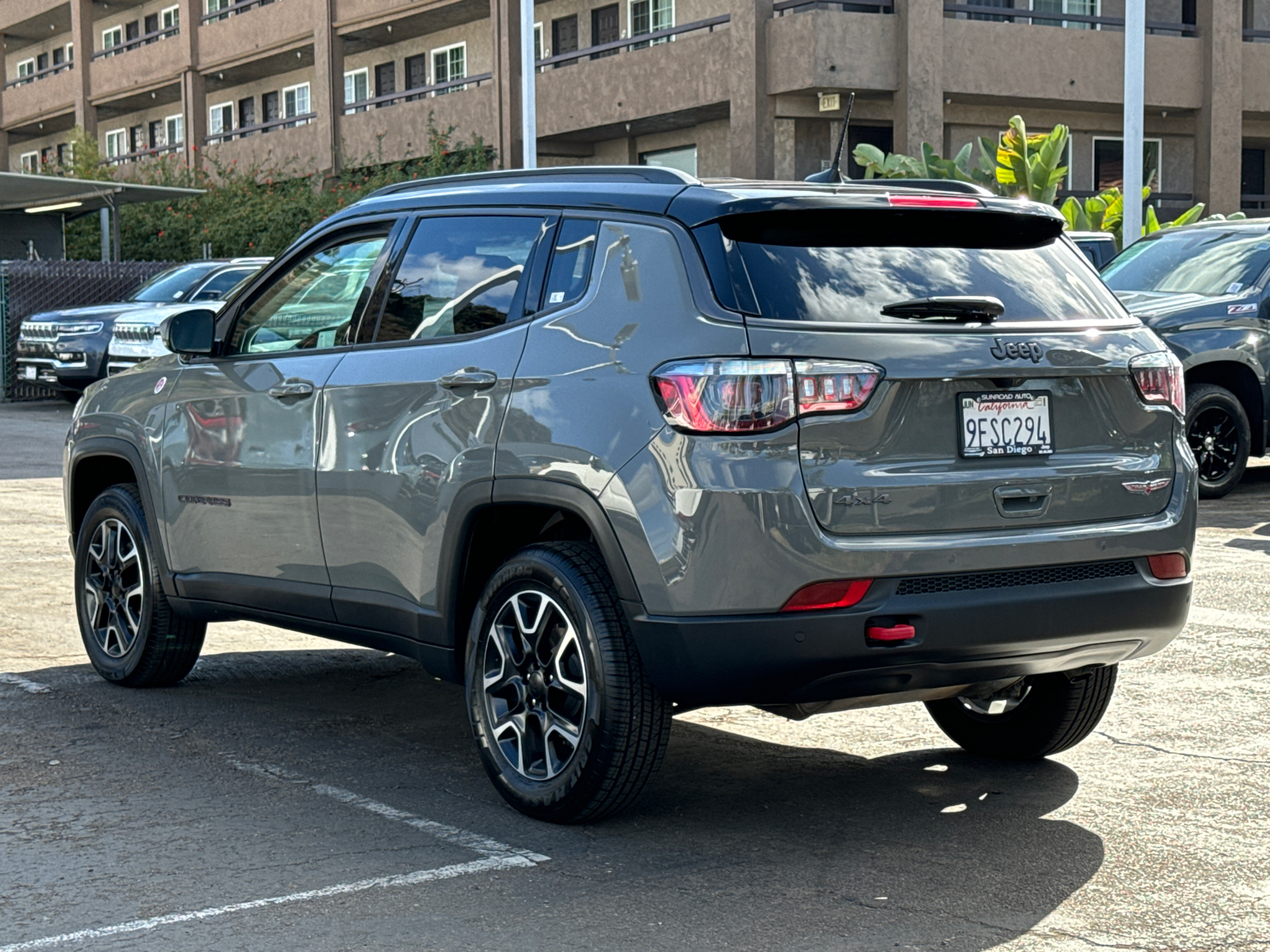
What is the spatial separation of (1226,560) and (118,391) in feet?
20.3

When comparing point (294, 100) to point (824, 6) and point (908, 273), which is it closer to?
point (824, 6)

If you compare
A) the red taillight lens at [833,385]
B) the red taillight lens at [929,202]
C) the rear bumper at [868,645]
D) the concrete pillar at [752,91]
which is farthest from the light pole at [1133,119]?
the red taillight lens at [833,385]

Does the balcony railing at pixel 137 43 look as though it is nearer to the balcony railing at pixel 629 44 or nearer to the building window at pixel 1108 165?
the balcony railing at pixel 629 44

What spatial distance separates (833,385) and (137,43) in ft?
162

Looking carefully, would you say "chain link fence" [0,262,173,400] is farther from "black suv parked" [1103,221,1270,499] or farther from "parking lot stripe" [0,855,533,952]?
"parking lot stripe" [0,855,533,952]

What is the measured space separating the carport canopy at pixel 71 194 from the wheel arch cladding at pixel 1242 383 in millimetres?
19621

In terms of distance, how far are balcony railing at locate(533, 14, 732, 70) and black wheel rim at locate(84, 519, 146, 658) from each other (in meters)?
24.2

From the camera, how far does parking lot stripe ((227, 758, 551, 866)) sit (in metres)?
4.86

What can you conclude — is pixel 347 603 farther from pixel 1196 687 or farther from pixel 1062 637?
pixel 1196 687

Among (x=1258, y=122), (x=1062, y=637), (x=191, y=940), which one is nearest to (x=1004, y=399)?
(x=1062, y=637)

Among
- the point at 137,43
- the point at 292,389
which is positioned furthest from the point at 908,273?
the point at 137,43

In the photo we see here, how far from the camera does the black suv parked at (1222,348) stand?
1295cm

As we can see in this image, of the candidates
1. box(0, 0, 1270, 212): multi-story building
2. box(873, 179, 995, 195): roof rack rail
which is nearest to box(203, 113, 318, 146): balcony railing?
box(0, 0, 1270, 212): multi-story building

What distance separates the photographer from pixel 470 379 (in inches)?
210
